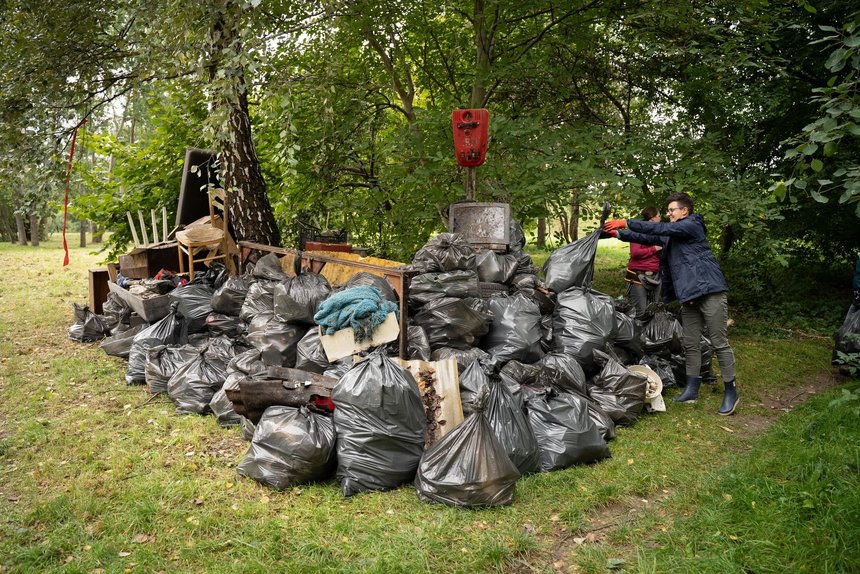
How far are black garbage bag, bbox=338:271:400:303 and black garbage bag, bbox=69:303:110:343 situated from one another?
3827 mm

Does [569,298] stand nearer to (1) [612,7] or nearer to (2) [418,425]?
(2) [418,425]

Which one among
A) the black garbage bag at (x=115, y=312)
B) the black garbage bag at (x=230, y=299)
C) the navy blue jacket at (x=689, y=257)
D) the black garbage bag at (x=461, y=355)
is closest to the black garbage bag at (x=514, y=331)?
the black garbage bag at (x=461, y=355)

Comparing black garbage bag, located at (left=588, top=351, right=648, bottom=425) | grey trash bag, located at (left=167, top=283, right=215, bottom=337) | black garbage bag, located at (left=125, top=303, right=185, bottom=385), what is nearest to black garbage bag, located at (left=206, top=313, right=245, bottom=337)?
grey trash bag, located at (left=167, top=283, right=215, bottom=337)

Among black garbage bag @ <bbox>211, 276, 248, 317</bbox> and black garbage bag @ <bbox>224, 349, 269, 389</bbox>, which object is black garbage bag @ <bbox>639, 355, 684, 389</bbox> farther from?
black garbage bag @ <bbox>211, 276, 248, 317</bbox>

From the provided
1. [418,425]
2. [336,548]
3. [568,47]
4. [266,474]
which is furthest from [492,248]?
[568,47]

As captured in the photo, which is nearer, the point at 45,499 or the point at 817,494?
the point at 817,494

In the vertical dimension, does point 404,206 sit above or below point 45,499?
above

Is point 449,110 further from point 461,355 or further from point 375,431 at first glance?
point 375,431

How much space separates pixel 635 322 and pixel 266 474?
3326 mm

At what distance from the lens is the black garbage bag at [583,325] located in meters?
4.57

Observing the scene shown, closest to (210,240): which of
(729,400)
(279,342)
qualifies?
(279,342)

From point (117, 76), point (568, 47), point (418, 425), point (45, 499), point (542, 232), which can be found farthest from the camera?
point (542, 232)

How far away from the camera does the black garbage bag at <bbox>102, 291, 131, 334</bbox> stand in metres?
6.32

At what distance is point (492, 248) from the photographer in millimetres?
5371
